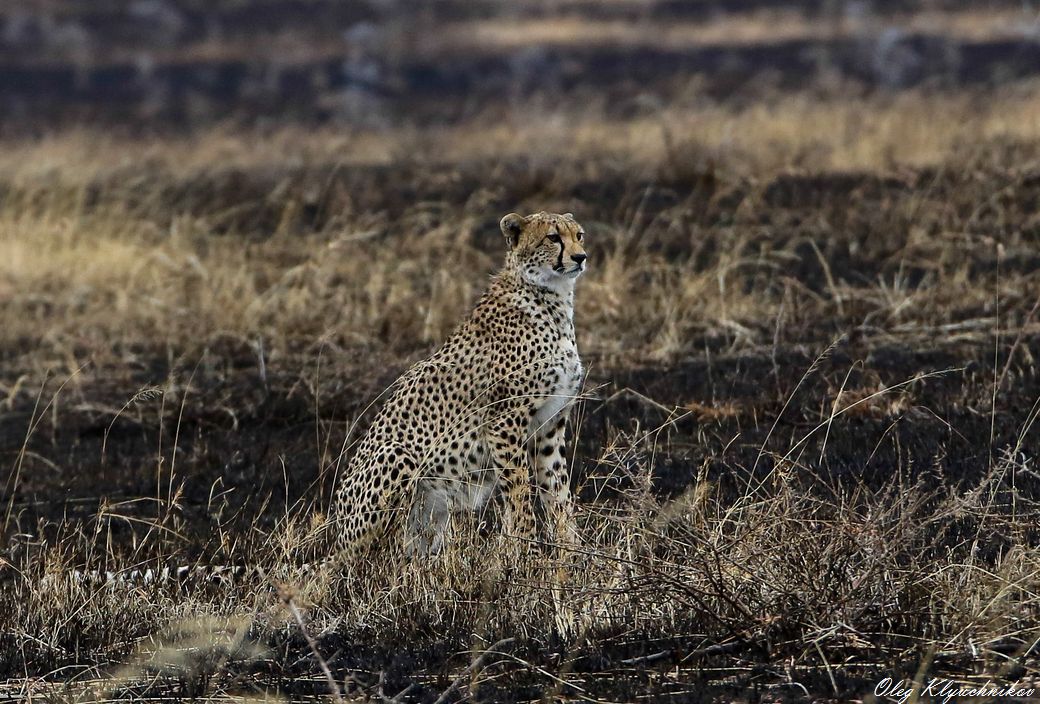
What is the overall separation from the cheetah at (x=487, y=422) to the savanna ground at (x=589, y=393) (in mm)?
133

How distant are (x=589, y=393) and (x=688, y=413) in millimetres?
345

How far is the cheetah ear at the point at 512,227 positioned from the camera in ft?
16.0

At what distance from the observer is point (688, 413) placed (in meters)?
4.79

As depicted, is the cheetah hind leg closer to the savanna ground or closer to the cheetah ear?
the savanna ground

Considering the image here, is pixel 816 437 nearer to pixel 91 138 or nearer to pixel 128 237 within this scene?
pixel 128 237

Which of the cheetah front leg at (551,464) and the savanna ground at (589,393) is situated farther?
the cheetah front leg at (551,464)

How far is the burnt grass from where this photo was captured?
3596 mm

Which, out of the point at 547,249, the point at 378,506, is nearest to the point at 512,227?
the point at 547,249

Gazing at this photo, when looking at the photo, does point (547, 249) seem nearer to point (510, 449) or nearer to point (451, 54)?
point (510, 449)

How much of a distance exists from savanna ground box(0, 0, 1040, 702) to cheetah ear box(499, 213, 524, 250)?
518mm

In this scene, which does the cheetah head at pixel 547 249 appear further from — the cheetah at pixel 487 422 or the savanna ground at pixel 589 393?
the savanna ground at pixel 589 393

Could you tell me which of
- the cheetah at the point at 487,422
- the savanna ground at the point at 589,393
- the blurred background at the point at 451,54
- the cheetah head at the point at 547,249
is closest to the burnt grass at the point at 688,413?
the savanna ground at the point at 589,393

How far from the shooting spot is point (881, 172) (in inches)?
422

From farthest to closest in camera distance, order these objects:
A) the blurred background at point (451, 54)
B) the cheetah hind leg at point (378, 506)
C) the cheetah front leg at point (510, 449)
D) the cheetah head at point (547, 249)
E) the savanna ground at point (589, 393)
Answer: the blurred background at point (451, 54) → the cheetah head at point (547, 249) → the cheetah front leg at point (510, 449) → the cheetah hind leg at point (378, 506) → the savanna ground at point (589, 393)
